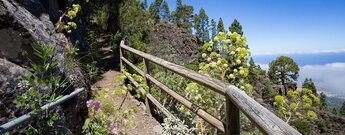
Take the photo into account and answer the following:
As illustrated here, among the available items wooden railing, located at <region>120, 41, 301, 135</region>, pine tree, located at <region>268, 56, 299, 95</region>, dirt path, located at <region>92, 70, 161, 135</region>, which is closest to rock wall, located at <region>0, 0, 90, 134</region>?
dirt path, located at <region>92, 70, 161, 135</region>

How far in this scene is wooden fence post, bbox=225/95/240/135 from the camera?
1808 mm

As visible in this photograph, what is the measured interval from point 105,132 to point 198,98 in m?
1.11

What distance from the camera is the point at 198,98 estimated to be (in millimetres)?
2922

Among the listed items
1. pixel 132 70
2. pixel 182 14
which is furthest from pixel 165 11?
pixel 132 70

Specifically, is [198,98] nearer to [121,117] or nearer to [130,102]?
[121,117]

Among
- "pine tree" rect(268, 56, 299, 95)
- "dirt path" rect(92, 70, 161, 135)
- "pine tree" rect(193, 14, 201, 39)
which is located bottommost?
"pine tree" rect(268, 56, 299, 95)

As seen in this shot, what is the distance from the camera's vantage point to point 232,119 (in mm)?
1829

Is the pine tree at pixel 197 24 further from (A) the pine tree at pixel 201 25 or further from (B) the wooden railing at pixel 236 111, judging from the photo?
(B) the wooden railing at pixel 236 111

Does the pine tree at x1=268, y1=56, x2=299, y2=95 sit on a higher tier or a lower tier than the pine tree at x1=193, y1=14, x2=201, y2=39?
lower

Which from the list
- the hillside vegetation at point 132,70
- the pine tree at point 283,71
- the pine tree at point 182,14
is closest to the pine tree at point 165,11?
the pine tree at point 182,14

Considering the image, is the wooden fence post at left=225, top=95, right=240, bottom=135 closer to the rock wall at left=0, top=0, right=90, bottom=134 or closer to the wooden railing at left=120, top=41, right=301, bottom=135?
the wooden railing at left=120, top=41, right=301, bottom=135

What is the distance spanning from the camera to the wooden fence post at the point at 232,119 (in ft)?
5.93

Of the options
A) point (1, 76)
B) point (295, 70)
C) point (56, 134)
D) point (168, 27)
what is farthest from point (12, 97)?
point (295, 70)

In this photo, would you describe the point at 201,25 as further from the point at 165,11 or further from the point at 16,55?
the point at 16,55
